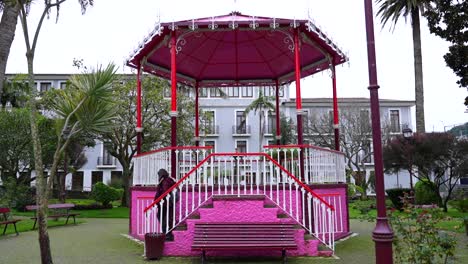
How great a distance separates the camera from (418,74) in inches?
935

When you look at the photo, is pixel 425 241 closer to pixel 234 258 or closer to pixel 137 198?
pixel 234 258

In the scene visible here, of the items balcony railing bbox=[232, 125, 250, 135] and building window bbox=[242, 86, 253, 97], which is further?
building window bbox=[242, 86, 253, 97]

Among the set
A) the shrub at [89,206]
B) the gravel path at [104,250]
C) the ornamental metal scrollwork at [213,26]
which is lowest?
the shrub at [89,206]

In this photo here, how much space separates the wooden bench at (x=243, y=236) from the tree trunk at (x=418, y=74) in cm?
1822

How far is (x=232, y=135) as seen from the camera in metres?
45.3

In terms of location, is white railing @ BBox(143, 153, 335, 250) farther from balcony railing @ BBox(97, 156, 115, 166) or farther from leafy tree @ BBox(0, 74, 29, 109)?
balcony railing @ BBox(97, 156, 115, 166)

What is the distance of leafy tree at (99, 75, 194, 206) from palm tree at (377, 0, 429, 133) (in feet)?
44.6

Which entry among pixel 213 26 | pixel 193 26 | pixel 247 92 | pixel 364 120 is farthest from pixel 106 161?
pixel 213 26

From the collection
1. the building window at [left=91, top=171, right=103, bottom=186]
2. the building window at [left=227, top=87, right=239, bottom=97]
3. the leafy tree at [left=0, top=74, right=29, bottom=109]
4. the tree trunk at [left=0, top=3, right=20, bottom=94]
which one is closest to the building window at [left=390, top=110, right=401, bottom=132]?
the building window at [left=227, top=87, right=239, bottom=97]

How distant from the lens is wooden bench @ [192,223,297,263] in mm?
7539

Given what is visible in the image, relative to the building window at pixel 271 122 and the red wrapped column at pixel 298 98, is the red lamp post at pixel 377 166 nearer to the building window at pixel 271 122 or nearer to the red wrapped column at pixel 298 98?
the red wrapped column at pixel 298 98

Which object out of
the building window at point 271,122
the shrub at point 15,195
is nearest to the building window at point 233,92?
the building window at point 271,122

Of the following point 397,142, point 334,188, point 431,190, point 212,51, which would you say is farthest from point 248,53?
point 397,142

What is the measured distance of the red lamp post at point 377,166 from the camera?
4.71 m
